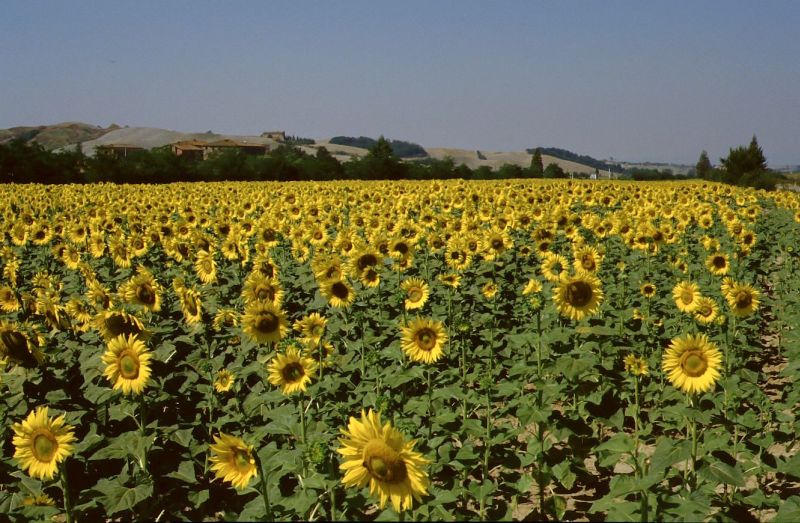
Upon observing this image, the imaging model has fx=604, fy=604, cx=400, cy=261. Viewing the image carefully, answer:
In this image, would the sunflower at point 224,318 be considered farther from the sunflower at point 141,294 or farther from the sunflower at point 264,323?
the sunflower at point 264,323

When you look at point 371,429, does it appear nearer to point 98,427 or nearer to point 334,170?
point 98,427

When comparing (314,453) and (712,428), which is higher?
(314,453)

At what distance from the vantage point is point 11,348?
454cm

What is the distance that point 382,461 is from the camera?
261cm

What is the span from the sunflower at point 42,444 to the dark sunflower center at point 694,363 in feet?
13.7

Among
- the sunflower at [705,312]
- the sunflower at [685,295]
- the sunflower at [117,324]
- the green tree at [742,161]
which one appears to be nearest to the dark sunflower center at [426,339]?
the sunflower at [117,324]

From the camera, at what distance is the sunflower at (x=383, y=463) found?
8.59 feet

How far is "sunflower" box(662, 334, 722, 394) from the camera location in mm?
4203

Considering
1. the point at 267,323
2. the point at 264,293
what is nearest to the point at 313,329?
the point at 267,323

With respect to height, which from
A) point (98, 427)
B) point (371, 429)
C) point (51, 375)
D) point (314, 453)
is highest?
point (371, 429)

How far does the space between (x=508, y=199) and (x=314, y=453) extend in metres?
14.3

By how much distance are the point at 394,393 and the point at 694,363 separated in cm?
315

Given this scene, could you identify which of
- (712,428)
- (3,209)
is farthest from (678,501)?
(3,209)

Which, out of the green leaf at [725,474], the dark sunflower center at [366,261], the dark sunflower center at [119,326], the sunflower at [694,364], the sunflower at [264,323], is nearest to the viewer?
the green leaf at [725,474]
